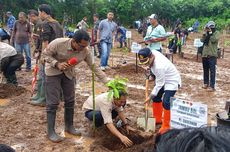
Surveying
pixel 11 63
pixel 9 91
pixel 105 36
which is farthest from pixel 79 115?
pixel 105 36

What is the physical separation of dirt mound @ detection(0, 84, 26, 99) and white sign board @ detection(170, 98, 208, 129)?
4.08 meters

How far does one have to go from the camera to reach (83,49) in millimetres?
4699

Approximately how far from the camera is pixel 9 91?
7242mm

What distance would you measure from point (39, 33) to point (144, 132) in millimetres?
2756

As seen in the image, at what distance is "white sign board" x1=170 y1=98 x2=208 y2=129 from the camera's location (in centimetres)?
379

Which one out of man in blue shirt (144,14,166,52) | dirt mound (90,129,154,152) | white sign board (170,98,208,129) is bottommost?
dirt mound (90,129,154,152)

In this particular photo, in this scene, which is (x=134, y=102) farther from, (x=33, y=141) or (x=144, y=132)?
(x=33, y=141)

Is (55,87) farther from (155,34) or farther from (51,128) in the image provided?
(155,34)

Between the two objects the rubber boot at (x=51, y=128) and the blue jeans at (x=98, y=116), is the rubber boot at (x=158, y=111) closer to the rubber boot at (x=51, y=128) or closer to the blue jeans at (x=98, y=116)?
the blue jeans at (x=98, y=116)

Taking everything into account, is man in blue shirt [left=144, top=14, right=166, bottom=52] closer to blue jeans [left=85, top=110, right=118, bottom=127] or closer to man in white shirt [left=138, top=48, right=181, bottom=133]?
man in white shirt [left=138, top=48, right=181, bottom=133]

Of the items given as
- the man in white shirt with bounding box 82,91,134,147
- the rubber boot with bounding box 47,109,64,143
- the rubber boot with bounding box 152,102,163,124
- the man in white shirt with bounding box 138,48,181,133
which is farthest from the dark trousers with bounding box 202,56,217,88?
the rubber boot with bounding box 47,109,64,143

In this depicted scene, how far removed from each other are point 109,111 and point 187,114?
1144 mm

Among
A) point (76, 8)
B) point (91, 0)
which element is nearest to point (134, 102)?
point (76, 8)

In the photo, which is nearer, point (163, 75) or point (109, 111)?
point (109, 111)
